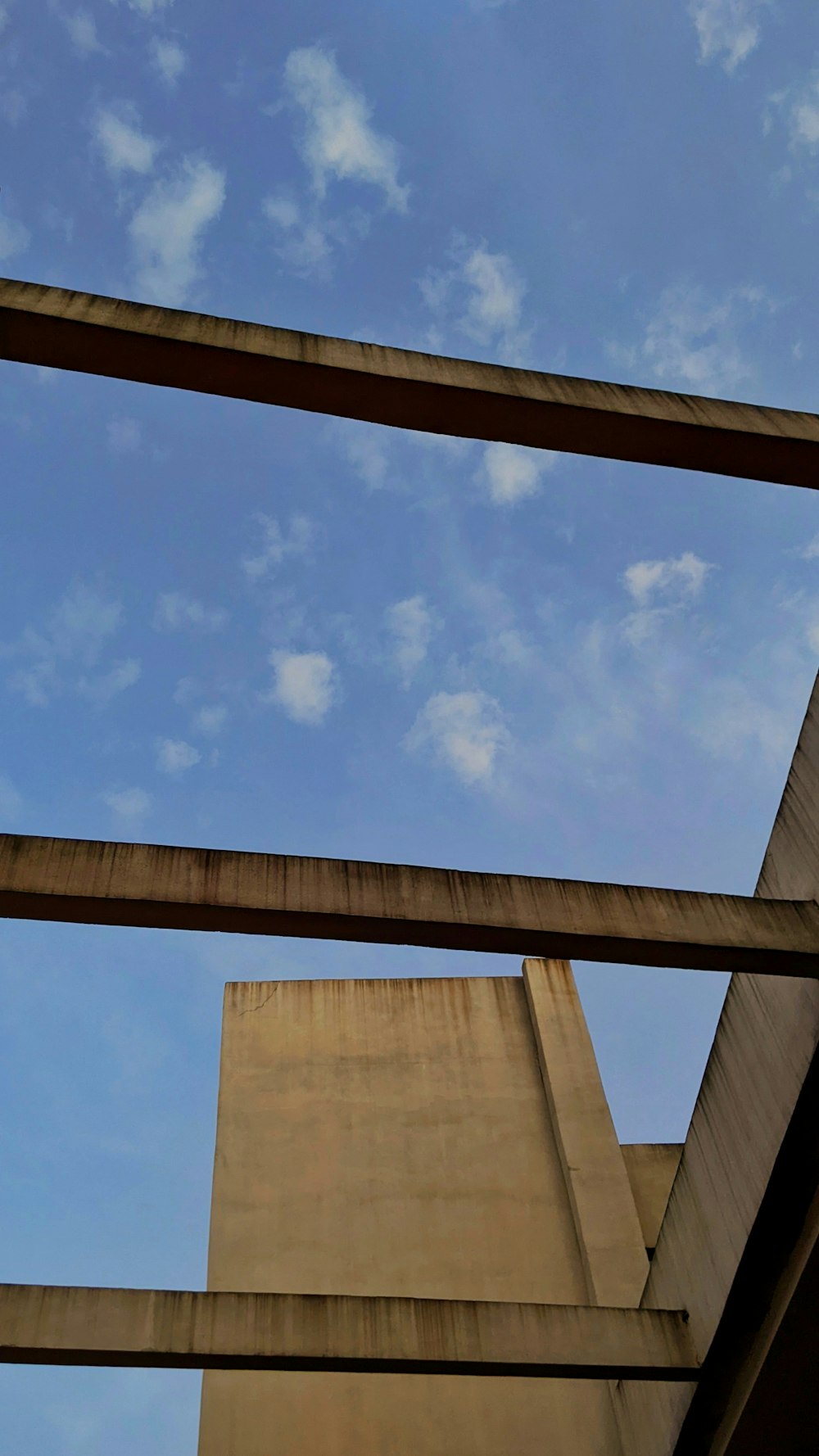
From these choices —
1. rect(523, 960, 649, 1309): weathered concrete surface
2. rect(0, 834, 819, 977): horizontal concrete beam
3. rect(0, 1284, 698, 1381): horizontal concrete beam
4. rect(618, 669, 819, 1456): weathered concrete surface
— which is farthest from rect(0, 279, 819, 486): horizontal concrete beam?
rect(523, 960, 649, 1309): weathered concrete surface

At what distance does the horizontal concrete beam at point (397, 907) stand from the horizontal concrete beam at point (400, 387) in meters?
2.68

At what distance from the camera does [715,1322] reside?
7.87m

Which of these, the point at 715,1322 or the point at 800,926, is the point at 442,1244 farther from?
the point at 800,926

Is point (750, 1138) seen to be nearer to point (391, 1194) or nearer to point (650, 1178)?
point (650, 1178)

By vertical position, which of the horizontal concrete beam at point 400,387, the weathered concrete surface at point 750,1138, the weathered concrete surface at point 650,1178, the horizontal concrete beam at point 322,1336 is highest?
the horizontal concrete beam at point 400,387

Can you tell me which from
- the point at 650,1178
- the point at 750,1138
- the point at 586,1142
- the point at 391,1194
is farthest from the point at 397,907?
the point at 650,1178

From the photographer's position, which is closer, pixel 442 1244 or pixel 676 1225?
pixel 676 1225

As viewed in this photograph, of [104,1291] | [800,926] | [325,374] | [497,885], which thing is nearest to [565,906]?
[497,885]

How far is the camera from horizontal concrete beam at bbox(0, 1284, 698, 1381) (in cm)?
746

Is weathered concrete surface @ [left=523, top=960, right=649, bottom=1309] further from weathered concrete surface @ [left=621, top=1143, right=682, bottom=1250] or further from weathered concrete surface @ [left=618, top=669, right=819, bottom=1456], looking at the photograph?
A: weathered concrete surface @ [left=618, top=669, right=819, bottom=1456]

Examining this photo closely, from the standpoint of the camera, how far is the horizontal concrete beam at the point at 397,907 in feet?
21.3

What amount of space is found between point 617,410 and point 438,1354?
599 centimetres

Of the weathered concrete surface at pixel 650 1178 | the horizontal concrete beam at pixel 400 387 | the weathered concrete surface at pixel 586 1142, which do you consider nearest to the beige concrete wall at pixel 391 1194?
the weathered concrete surface at pixel 586 1142

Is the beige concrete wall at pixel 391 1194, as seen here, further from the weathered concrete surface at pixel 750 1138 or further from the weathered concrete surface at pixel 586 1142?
the weathered concrete surface at pixel 750 1138
